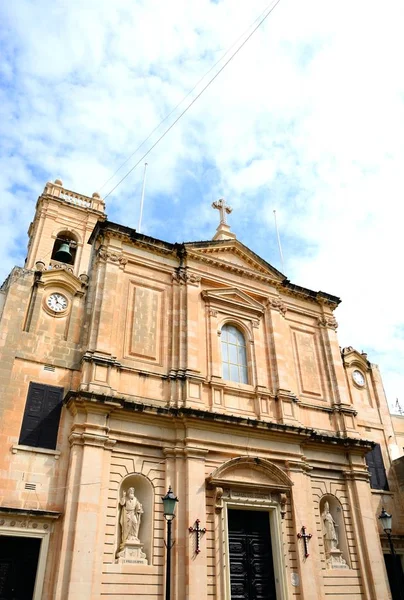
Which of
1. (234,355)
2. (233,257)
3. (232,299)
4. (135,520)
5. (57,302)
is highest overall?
(233,257)

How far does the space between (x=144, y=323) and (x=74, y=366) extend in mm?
3001

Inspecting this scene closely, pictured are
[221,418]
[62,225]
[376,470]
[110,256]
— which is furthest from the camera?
[62,225]

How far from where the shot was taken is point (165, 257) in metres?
18.9

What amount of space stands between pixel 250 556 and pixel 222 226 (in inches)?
523

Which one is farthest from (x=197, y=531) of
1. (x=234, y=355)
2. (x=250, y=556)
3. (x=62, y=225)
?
(x=62, y=225)

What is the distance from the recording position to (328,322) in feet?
73.2

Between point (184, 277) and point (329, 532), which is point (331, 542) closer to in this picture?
point (329, 532)

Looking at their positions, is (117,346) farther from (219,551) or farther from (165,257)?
(219,551)

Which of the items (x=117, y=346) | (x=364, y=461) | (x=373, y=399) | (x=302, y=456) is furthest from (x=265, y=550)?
(x=373, y=399)

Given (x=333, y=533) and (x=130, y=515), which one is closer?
(x=130, y=515)

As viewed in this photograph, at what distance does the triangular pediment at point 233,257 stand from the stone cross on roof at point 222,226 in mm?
852

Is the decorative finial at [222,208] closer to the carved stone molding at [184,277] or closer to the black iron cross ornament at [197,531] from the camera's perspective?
the carved stone molding at [184,277]

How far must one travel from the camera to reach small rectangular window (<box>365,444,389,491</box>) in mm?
20062

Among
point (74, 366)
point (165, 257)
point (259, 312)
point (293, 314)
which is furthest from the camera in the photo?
point (293, 314)
